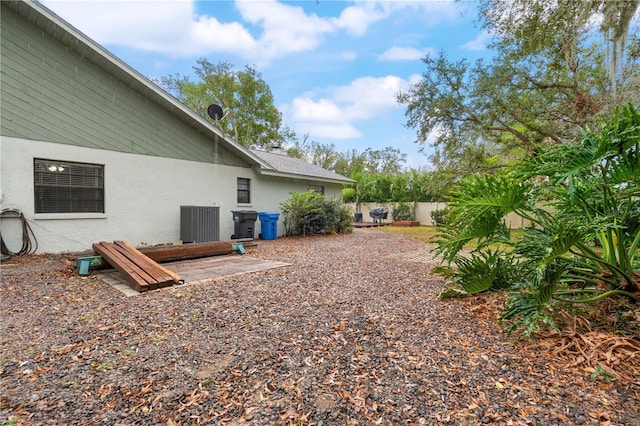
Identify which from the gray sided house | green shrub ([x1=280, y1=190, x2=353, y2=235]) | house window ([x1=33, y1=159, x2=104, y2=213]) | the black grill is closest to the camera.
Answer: the gray sided house

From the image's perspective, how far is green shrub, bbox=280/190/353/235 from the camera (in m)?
10.8

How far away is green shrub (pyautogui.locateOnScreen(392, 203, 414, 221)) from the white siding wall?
10970 mm

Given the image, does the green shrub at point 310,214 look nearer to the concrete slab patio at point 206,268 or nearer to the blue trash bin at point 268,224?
the blue trash bin at point 268,224

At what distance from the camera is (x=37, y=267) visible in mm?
5234

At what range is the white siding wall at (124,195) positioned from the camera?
5965 millimetres

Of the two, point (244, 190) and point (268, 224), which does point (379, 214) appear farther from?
point (244, 190)

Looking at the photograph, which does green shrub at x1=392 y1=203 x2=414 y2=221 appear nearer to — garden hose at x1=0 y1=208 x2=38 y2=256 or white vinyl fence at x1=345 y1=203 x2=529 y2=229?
white vinyl fence at x1=345 y1=203 x2=529 y2=229

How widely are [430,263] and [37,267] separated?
24.8 ft

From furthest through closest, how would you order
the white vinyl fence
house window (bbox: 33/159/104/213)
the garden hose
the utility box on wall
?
the white vinyl fence → the utility box on wall → house window (bbox: 33/159/104/213) → the garden hose

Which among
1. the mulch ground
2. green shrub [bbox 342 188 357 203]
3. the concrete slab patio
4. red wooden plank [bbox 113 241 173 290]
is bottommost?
the mulch ground

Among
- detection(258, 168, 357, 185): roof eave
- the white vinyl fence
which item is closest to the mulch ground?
detection(258, 168, 357, 185): roof eave

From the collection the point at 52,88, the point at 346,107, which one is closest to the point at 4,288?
the point at 52,88

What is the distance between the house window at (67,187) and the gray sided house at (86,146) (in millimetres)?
18

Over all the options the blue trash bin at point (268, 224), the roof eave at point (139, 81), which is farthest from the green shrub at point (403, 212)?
the roof eave at point (139, 81)
